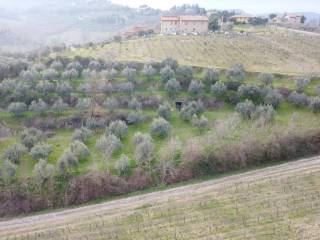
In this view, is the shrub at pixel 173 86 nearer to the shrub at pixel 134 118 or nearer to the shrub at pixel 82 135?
the shrub at pixel 134 118

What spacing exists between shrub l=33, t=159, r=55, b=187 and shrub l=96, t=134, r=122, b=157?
661 centimetres

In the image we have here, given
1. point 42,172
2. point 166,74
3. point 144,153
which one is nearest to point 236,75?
point 166,74

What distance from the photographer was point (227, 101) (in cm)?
6050

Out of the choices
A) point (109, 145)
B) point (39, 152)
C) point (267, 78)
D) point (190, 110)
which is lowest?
point (39, 152)

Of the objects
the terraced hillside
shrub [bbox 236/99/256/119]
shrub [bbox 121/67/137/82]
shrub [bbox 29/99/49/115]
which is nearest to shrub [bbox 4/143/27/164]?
the terraced hillside

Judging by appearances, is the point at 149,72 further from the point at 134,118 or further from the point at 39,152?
the point at 39,152

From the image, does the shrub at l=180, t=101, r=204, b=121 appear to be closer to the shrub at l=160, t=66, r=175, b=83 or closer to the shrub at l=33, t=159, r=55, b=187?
the shrub at l=160, t=66, r=175, b=83

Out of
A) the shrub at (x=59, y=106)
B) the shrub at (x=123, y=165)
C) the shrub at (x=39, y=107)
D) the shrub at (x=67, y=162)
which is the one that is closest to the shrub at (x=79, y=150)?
the shrub at (x=67, y=162)

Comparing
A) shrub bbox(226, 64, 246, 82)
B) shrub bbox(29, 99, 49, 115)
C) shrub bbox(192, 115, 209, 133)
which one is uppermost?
shrub bbox(226, 64, 246, 82)

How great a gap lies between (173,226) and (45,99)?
3525 cm

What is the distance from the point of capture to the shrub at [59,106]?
186ft

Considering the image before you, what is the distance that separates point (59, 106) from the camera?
5666 cm

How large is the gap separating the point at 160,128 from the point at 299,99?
74.7 ft

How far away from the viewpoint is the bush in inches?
1977
